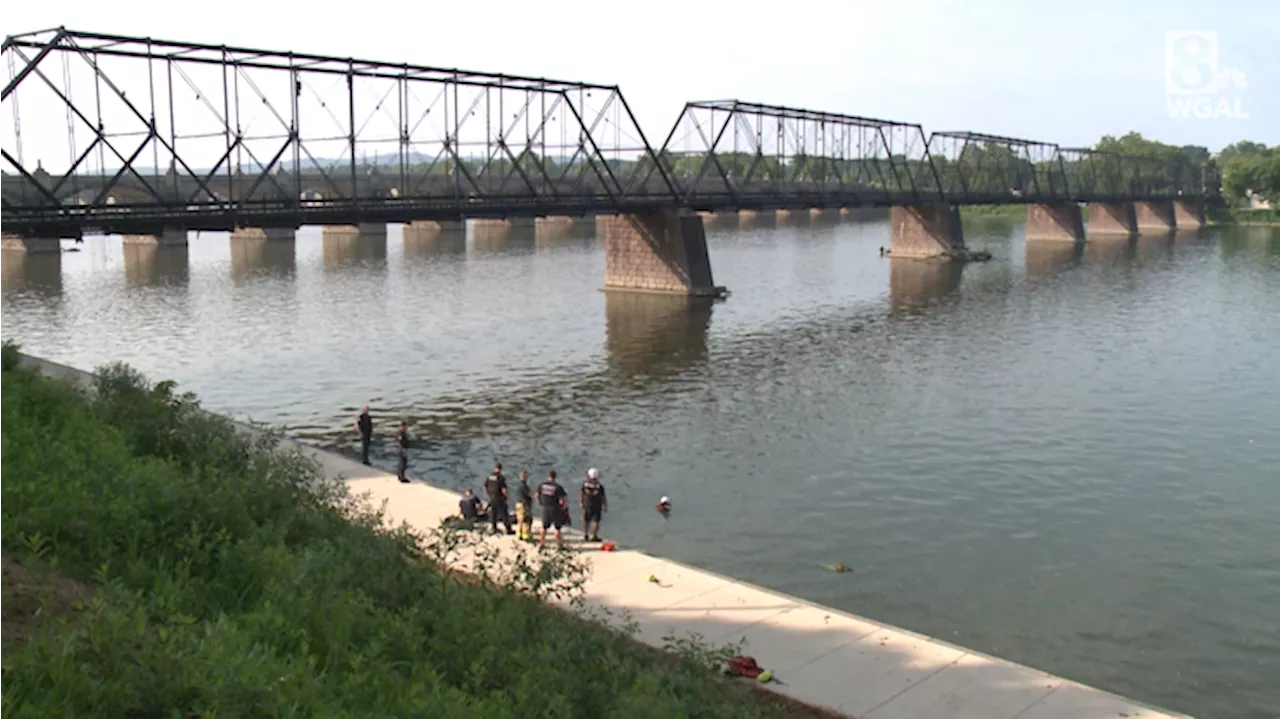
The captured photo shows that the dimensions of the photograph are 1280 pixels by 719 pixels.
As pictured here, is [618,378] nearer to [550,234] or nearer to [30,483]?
[30,483]

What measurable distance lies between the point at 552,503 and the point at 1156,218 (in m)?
157

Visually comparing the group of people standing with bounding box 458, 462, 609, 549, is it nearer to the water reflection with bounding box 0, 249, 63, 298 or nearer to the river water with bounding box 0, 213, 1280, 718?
the river water with bounding box 0, 213, 1280, 718

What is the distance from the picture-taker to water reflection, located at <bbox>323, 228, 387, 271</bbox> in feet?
332

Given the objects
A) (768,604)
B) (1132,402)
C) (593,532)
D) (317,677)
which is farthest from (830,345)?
(317,677)

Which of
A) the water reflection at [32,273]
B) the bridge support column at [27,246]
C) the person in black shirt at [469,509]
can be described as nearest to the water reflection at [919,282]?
the person in black shirt at [469,509]

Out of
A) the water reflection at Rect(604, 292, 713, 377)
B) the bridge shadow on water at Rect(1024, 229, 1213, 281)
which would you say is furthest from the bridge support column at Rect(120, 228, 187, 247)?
the bridge shadow on water at Rect(1024, 229, 1213, 281)

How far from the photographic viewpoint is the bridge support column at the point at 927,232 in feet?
336

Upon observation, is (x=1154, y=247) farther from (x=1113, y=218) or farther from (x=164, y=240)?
(x=164, y=240)

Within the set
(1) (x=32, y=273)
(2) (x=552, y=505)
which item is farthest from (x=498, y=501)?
(1) (x=32, y=273)

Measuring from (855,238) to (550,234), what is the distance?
4093 centimetres

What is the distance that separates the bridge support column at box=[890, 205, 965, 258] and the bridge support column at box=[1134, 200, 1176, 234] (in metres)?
61.7

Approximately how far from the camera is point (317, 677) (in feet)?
27.8

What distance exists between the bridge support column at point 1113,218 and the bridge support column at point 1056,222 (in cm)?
1536

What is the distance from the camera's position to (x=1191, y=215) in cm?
16388
